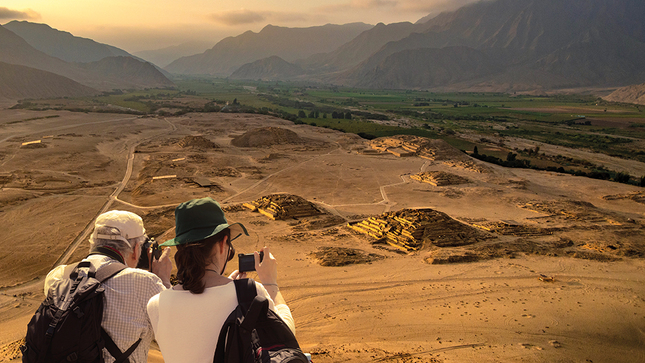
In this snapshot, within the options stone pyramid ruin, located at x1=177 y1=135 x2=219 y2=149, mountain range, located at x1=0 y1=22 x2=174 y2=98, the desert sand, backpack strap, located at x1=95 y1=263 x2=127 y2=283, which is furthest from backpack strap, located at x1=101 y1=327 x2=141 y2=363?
mountain range, located at x1=0 y1=22 x2=174 y2=98

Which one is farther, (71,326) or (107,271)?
(107,271)

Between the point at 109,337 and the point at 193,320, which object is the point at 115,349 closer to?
the point at 109,337

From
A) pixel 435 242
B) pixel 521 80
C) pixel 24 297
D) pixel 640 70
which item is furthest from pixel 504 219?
pixel 640 70

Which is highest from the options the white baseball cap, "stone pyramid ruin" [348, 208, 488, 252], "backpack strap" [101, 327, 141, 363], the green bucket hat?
the green bucket hat

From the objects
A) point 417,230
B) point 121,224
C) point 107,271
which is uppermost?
point 121,224

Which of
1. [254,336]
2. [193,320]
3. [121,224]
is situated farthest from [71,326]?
[254,336]

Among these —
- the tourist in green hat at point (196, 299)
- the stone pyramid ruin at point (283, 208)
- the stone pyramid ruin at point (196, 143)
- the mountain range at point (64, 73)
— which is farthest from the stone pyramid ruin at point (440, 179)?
the mountain range at point (64, 73)

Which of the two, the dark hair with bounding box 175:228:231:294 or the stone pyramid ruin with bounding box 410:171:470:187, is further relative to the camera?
the stone pyramid ruin with bounding box 410:171:470:187

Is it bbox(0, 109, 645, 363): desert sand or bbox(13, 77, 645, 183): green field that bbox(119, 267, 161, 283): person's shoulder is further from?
bbox(13, 77, 645, 183): green field
